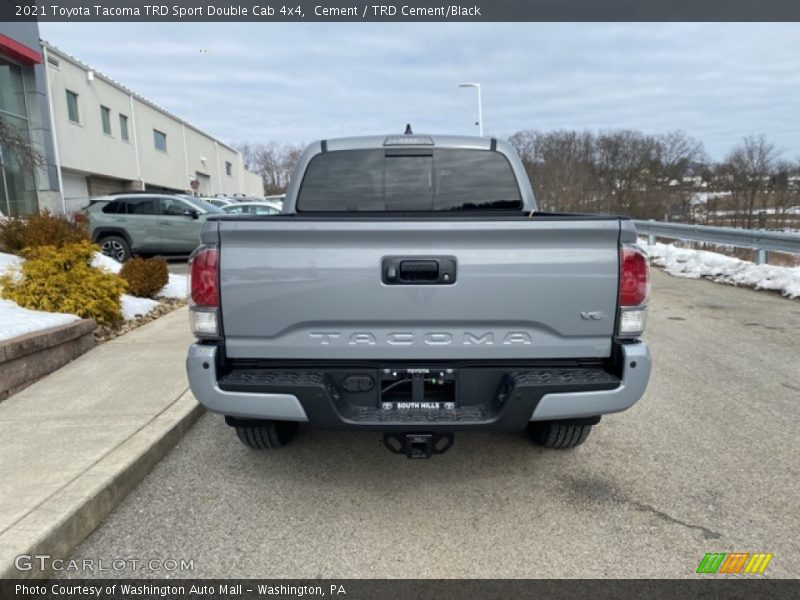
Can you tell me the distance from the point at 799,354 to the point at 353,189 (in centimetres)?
521

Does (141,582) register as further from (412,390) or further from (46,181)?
(46,181)

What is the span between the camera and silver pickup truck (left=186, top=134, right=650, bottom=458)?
256 centimetres

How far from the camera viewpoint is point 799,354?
5746 mm

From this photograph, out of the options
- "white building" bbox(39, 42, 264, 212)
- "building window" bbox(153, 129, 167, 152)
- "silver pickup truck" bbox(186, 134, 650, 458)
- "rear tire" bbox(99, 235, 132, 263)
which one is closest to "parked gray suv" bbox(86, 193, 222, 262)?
"rear tire" bbox(99, 235, 132, 263)

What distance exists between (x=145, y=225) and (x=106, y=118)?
18597 mm

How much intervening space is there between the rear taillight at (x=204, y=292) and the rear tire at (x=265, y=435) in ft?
2.82

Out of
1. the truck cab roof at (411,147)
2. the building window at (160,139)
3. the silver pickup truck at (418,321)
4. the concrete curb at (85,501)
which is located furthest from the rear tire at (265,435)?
the building window at (160,139)

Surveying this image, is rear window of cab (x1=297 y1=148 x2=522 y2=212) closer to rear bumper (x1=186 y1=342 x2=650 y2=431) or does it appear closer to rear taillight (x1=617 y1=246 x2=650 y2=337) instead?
rear taillight (x1=617 y1=246 x2=650 y2=337)

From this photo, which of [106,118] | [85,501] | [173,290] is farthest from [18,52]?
[85,501]

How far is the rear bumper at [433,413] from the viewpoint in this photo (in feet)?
8.48

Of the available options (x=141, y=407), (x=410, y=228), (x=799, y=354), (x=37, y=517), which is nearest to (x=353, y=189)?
(x=410, y=228)

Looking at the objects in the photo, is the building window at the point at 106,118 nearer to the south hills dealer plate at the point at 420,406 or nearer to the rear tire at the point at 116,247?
the rear tire at the point at 116,247

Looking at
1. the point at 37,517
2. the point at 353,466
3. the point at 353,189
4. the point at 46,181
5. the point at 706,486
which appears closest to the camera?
the point at 37,517

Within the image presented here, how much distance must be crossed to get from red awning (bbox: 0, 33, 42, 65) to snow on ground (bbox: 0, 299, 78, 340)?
709 inches
